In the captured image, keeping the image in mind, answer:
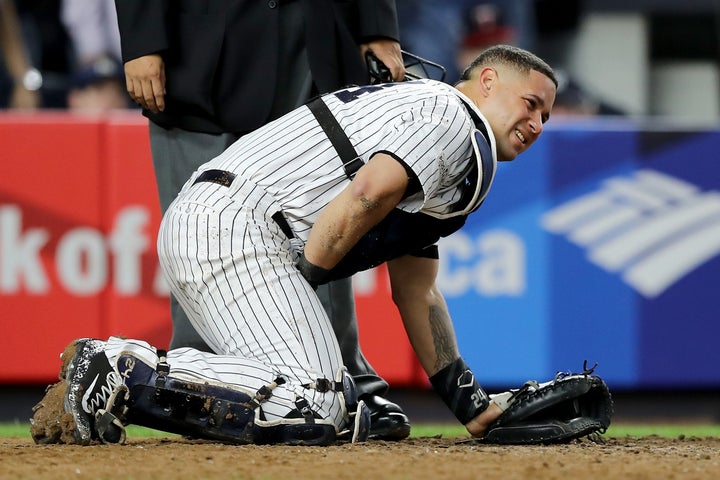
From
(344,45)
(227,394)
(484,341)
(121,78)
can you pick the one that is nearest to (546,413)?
(227,394)

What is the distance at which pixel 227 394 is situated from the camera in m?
3.16

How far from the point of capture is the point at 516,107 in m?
3.45

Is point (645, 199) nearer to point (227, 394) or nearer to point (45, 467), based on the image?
point (227, 394)

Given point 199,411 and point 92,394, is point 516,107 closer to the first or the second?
point 199,411

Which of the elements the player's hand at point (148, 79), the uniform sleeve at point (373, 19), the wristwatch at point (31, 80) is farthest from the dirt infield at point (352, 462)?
the wristwatch at point (31, 80)

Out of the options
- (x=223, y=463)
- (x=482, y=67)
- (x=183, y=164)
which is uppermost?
(x=482, y=67)

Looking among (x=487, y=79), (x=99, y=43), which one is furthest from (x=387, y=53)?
(x=99, y=43)

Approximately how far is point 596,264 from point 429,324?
94.7 inches

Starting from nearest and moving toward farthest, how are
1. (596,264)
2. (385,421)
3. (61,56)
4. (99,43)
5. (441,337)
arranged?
1. (385,421)
2. (441,337)
3. (596,264)
4. (99,43)
5. (61,56)

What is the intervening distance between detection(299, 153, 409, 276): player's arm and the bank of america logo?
294cm

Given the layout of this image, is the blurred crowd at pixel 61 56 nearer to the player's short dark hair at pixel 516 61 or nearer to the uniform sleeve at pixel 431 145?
the player's short dark hair at pixel 516 61

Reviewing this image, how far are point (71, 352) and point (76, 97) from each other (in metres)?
4.09

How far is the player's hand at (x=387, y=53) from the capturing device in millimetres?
3848

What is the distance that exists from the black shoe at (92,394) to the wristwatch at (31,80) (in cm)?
428
